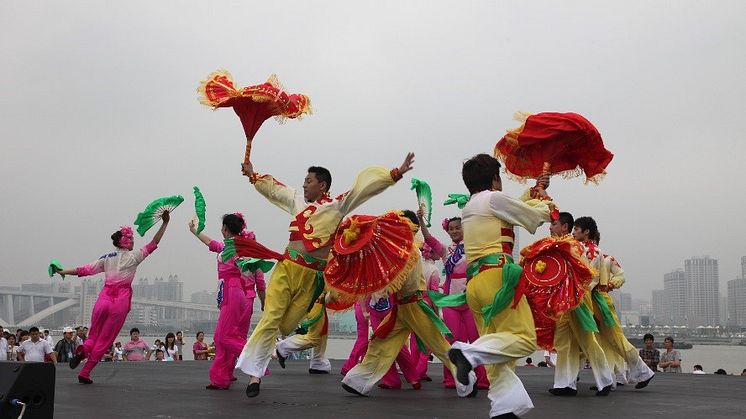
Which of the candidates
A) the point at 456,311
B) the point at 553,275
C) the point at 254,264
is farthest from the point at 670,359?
the point at 254,264

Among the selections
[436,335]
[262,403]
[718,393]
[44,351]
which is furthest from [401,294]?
[44,351]

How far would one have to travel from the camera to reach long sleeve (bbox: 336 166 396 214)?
6773mm

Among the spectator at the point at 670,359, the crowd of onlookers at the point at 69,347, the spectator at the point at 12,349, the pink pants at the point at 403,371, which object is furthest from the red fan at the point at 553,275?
the spectator at the point at 12,349

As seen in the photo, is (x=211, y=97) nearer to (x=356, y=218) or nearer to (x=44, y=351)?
(x=356, y=218)

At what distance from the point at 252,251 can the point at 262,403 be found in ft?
4.81

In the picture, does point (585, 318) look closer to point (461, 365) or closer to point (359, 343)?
point (461, 365)

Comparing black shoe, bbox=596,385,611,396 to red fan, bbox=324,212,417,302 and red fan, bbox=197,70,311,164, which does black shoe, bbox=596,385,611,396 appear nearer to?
red fan, bbox=324,212,417,302

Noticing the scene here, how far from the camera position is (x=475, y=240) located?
584 cm

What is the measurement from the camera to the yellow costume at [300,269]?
23.0 ft

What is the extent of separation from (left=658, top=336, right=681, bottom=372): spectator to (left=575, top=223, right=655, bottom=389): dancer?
642cm

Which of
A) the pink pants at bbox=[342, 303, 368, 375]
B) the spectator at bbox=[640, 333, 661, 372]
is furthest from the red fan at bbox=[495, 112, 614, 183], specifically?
the spectator at bbox=[640, 333, 661, 372]

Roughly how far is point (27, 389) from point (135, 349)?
1251cm

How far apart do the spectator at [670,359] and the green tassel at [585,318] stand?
7.65 metres

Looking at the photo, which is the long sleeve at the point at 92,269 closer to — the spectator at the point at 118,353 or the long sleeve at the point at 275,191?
the long sleeve at the point at 275,191
